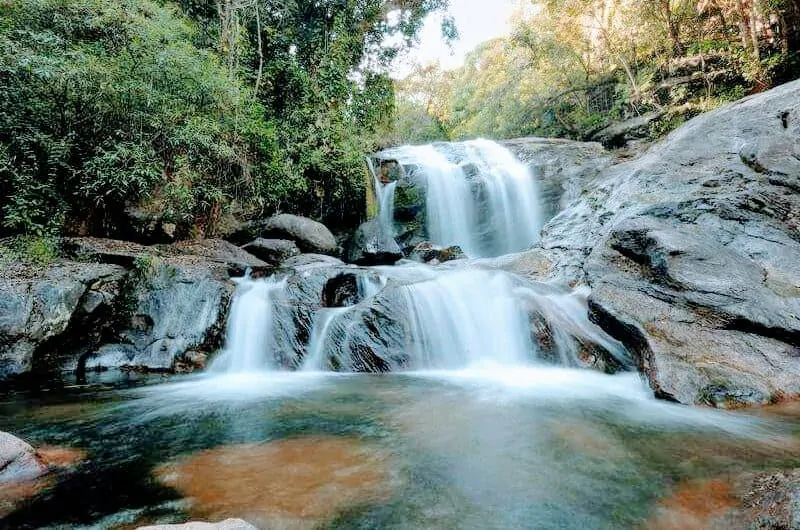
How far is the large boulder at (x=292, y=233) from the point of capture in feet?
36.5

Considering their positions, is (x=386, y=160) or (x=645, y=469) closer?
(x=645, y=469)

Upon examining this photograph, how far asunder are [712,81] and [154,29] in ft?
48.0

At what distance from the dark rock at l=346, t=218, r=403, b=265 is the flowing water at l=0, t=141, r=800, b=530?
3.55 metres

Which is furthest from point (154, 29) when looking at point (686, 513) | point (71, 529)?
point (686, 513)

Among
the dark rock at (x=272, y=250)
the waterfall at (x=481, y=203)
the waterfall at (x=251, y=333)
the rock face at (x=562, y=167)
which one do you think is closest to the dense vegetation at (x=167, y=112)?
the dark rock at (x=272, y=250)

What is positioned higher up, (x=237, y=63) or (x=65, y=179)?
(x=237, y=63)

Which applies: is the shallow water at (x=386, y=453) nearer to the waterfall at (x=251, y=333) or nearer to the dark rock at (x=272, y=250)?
the waterfall at (x=251, y=333)

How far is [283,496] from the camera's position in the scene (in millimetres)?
2238

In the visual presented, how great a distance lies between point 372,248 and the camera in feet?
35.8

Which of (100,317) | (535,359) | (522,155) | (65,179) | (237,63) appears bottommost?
(535,359)

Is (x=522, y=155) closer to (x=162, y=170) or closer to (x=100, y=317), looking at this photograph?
(x=162, y=170)

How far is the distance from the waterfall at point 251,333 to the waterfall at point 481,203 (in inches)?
302

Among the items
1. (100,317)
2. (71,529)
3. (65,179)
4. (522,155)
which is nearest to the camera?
(71,529)

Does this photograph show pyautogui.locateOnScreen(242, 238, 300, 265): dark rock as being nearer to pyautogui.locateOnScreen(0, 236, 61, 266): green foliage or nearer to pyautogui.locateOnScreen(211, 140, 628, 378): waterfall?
pyautogui.locateOnScreen(211, 140, 628, 378): waterfall
